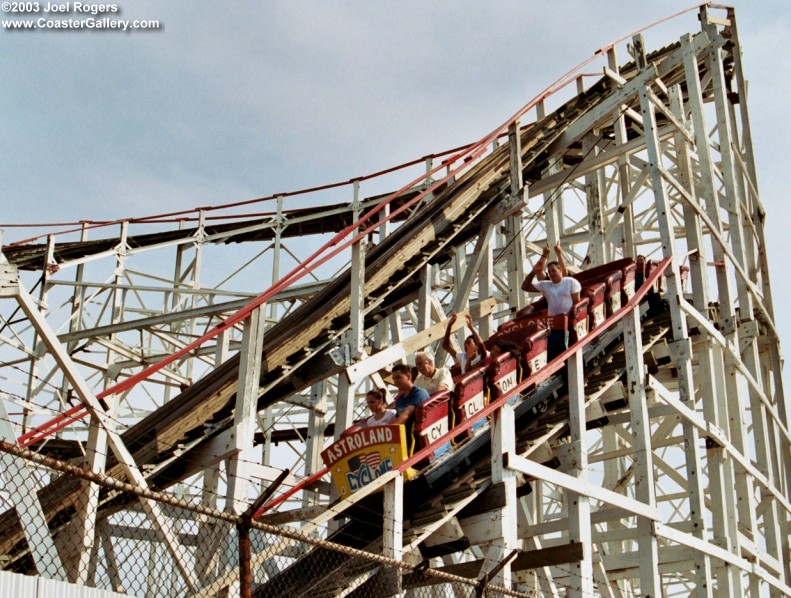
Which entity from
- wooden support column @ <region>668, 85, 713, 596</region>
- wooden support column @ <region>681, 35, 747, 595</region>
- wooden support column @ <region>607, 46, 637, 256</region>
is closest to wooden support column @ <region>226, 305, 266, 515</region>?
wooden support column @ <region>668, 85, 713, 596</region>

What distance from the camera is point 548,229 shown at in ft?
53.1

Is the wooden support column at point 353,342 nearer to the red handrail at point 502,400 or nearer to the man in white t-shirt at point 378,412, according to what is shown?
the man in white t-shirt at point 378,412

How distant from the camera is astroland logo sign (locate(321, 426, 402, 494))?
9.12m

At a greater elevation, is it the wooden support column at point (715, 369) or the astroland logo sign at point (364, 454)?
the wooden support column at point (715, 369)

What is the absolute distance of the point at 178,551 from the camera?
27.1ft

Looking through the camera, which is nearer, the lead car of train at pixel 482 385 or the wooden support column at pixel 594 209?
the lead car of train at pixel 482 385

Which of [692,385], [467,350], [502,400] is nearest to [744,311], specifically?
[692,385]

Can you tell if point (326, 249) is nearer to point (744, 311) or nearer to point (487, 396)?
point (487, 396)

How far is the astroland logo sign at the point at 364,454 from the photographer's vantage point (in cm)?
912

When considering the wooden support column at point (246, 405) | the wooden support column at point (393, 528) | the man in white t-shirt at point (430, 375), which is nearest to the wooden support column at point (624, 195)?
the man in white t-shirt at point (430, 375)

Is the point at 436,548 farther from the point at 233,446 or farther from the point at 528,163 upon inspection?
the point at 528,163

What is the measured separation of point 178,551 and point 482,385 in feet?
11.2

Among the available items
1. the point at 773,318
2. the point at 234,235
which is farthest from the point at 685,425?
the point at 234,235

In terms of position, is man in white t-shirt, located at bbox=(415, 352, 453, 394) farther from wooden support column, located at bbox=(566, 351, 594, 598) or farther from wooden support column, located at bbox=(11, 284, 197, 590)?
wooden support column, located at bbox=(11, 284, 197, 590)
